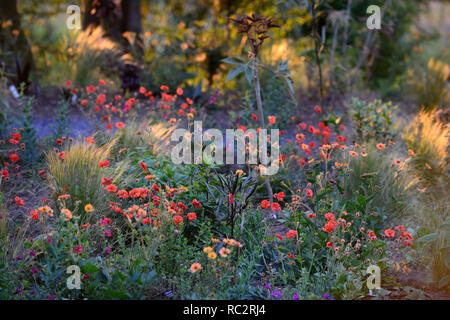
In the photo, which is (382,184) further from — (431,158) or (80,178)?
(80,178)

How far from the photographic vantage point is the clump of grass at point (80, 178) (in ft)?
10.7

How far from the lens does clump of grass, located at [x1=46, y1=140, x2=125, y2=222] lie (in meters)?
3.25

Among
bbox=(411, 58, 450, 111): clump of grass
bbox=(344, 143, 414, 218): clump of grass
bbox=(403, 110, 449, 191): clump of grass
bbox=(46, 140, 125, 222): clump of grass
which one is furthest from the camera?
bbox=(411, 58, 450, 111): clump of grass

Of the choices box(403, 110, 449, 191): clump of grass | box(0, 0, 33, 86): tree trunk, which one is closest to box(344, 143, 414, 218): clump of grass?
box(403, 110, 449, 191): clump of grass

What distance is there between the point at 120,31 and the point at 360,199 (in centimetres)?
565

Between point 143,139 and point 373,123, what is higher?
point 373,123

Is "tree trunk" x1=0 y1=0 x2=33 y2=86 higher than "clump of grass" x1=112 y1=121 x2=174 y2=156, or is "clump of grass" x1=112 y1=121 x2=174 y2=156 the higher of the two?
"tree trunk" x1=0 y1=0 x2=33 y2=86

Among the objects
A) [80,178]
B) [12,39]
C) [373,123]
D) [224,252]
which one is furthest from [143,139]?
[12,39]

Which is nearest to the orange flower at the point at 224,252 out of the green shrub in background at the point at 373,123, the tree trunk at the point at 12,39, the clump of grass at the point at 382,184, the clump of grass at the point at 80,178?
the clump of grass at the point at 80,178

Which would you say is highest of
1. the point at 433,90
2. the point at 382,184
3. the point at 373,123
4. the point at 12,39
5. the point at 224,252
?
the point at 12,39

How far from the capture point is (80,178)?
3.29 meters

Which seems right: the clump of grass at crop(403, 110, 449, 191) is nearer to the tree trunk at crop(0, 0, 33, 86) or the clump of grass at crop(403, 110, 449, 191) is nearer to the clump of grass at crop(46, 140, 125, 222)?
→ the clump of grass at crop(46, 140, 125, 222)

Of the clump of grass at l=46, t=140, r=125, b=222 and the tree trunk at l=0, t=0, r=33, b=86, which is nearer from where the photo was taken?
the clump of grass at l=46, t=140, r=125, b=222
